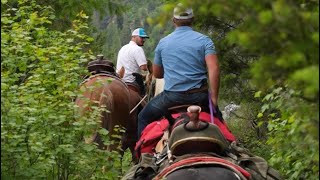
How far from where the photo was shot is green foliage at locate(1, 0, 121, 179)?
20.8ft

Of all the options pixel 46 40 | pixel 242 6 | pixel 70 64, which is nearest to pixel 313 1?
pixel 242 6

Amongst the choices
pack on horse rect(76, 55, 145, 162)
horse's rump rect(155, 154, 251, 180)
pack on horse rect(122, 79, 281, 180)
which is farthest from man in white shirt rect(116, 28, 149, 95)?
horse's rump rect(155, 154, 251, 180)

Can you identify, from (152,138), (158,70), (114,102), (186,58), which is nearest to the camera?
(152,138)

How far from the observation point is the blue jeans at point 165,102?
25.5 feet

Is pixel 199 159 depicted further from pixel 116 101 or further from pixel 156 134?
pixel 116 101

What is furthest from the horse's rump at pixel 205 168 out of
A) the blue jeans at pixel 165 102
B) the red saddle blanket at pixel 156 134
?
the blue jeans at pixel 165 102

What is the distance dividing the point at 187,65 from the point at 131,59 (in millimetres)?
5259

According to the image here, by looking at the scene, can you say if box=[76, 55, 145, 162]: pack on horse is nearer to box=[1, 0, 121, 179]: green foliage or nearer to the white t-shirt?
the white t-shirt

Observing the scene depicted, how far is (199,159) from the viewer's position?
5531 mm

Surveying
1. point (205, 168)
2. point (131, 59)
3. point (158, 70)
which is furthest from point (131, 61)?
point (205, 168)

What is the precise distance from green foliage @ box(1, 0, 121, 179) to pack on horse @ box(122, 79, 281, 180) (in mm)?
844

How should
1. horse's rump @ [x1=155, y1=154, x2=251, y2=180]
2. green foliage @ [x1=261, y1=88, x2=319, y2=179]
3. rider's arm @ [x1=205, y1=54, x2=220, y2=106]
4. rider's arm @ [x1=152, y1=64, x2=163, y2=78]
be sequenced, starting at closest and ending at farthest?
green foliage @ [x1=261, y1=88, x2=319, y2=179], horse's rump @ [x1=155, y1=154, x2=251, y2=180], rider's arm @ [x1=205, y1=54, x2=220, y2=106], rider's arm @ [x1=152, y1=64, x2=163, y2=78]

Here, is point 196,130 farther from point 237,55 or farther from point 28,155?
point 237,55

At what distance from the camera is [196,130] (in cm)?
610
